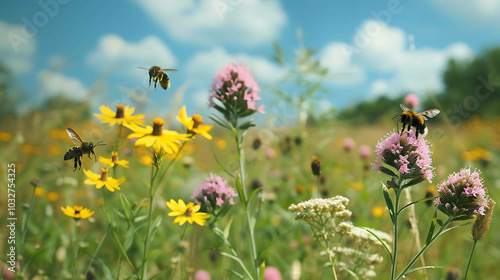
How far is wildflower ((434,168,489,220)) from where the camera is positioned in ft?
4.47

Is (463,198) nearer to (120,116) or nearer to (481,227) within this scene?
(481,227)

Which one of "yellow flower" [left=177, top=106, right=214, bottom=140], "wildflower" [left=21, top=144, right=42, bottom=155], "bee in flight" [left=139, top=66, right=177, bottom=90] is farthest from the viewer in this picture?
"wildflower" [left=21, top=144, right=42, bottom=155]

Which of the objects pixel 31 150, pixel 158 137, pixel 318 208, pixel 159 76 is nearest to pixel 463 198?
pixel 318 208

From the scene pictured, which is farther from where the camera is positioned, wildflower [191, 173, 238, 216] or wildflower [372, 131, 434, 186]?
wildflower [191, 173, 238, 216]

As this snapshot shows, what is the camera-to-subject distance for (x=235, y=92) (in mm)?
1993

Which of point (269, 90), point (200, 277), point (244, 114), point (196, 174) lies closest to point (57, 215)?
point (196, 174)

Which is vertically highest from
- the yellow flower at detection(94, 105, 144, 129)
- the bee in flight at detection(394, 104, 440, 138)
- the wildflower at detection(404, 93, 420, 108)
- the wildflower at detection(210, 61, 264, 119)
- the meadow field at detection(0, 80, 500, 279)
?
the wildflower at detection(404, 93, 420, 108)

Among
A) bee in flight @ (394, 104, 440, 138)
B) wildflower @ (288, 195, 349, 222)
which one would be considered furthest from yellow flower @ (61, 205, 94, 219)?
bee in flight @ (394, 104, 440, 138)

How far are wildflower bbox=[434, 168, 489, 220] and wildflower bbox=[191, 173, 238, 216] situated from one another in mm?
1015

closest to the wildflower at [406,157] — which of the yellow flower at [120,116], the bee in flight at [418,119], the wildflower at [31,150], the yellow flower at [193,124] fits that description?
the bee in flight at [418,119]

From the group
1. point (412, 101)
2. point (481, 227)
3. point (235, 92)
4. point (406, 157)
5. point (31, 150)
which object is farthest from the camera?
point (31, 150)

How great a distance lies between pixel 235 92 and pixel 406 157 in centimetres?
98

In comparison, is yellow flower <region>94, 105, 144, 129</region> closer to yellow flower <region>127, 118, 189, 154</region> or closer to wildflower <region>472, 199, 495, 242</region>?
yellow flower <region>127, 118, 189, 154</region>

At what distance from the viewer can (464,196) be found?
4.48 feet
